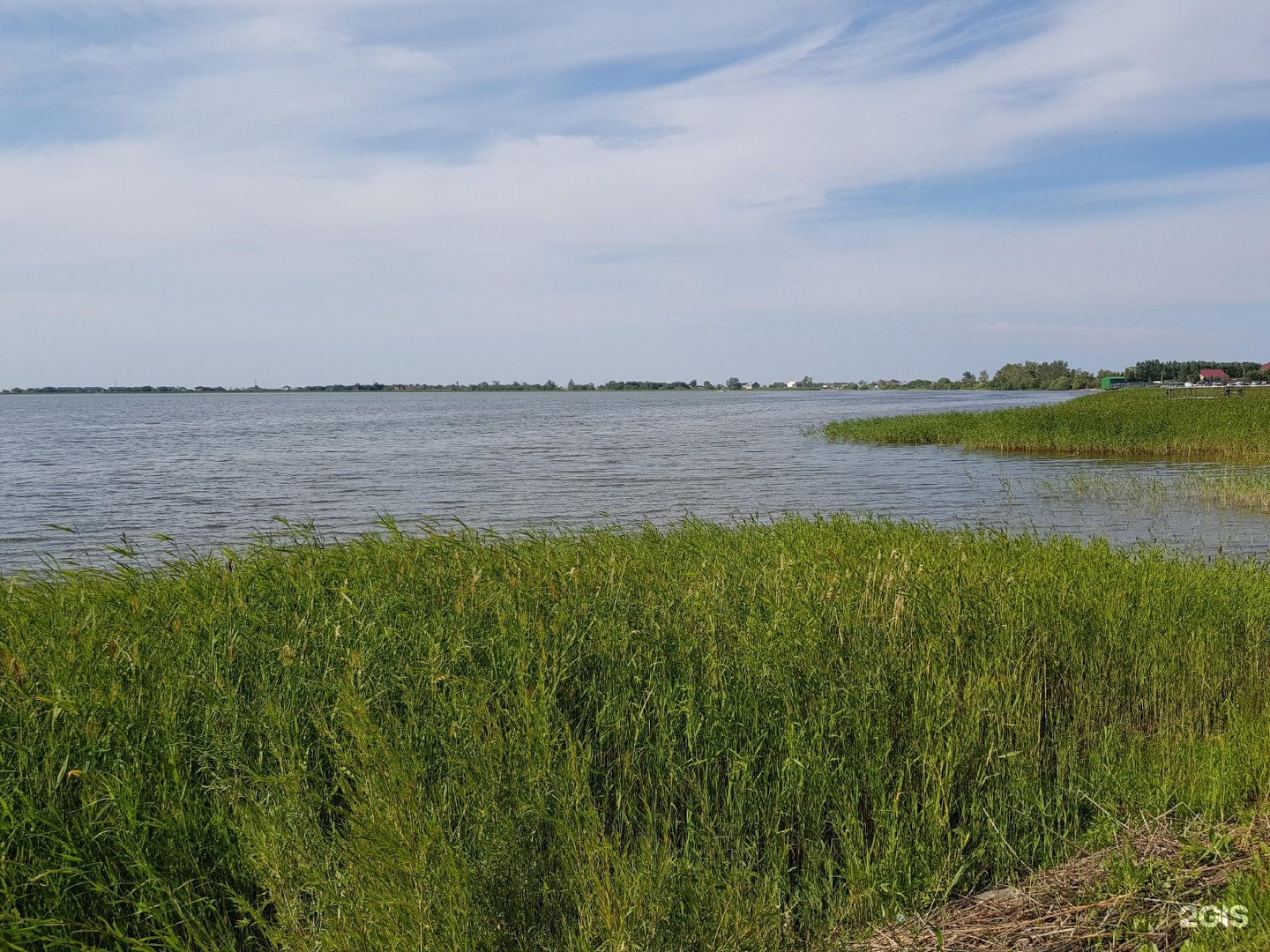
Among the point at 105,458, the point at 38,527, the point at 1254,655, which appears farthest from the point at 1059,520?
the point at 105,458

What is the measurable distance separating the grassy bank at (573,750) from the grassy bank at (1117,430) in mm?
30937

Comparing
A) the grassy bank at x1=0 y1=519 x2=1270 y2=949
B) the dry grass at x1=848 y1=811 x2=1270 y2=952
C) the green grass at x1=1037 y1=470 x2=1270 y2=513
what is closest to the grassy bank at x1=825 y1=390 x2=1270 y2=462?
the green grass at x1=1037 y1=470 x2=1270 y2=513

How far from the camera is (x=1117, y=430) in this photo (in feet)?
122

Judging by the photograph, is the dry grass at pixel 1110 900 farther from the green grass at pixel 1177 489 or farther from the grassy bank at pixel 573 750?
the green grass at pixel 1177 489

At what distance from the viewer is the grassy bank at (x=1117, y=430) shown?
110 ft

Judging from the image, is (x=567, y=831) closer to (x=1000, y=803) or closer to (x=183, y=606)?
(x=1000, y=803)

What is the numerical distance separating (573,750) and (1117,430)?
38.8m

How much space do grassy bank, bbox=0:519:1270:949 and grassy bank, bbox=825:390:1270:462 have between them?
3094 cm

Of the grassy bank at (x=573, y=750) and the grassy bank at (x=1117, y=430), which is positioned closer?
the grassy bank at (x=573, y=750)

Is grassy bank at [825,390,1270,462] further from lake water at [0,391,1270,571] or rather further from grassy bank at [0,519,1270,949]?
grassy bank at [0,519,1270,949]

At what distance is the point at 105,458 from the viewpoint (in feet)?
135

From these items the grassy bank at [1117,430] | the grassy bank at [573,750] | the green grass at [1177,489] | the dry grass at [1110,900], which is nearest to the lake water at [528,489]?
the green grass at [1177,489]

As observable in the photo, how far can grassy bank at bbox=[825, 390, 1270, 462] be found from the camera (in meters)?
33.6

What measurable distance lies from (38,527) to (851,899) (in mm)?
21646
